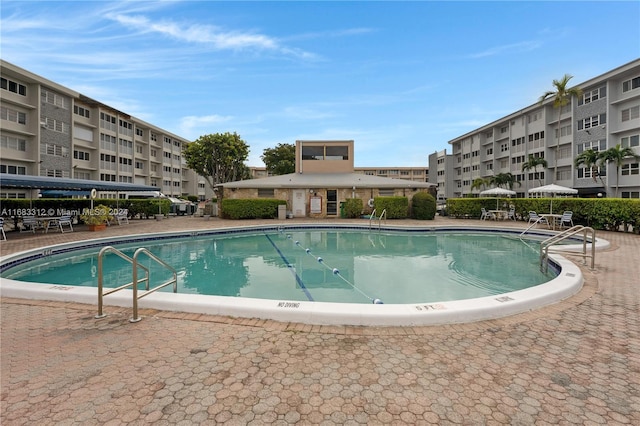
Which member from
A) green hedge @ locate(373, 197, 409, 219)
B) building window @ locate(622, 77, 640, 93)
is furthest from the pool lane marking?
building window @ locate(622, 77, 640, 93)

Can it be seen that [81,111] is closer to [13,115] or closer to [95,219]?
[13,115]

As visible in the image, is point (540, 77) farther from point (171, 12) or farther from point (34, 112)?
point (34, 112)

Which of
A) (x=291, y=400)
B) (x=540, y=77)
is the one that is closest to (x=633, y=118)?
A: (x=540, y=77)

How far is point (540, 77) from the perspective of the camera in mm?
32438

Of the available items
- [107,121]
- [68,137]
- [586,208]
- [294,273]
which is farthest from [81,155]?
[586,208]

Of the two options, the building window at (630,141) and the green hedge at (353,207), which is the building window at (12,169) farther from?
the building window at (630,141)

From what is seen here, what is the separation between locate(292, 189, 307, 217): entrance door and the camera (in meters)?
24.5

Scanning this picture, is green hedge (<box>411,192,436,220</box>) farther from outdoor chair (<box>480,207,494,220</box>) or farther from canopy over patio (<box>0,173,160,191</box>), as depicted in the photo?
canopy over patio (<box>0,173,160,191</box>)

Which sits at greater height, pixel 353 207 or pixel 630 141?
pixel 630 141

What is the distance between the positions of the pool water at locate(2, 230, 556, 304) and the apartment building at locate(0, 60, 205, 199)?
40.7ft

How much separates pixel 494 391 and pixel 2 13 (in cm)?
1502

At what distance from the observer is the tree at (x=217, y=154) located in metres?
36.3

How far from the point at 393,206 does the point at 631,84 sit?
28152 millimetres

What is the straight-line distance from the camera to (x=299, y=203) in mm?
24609
